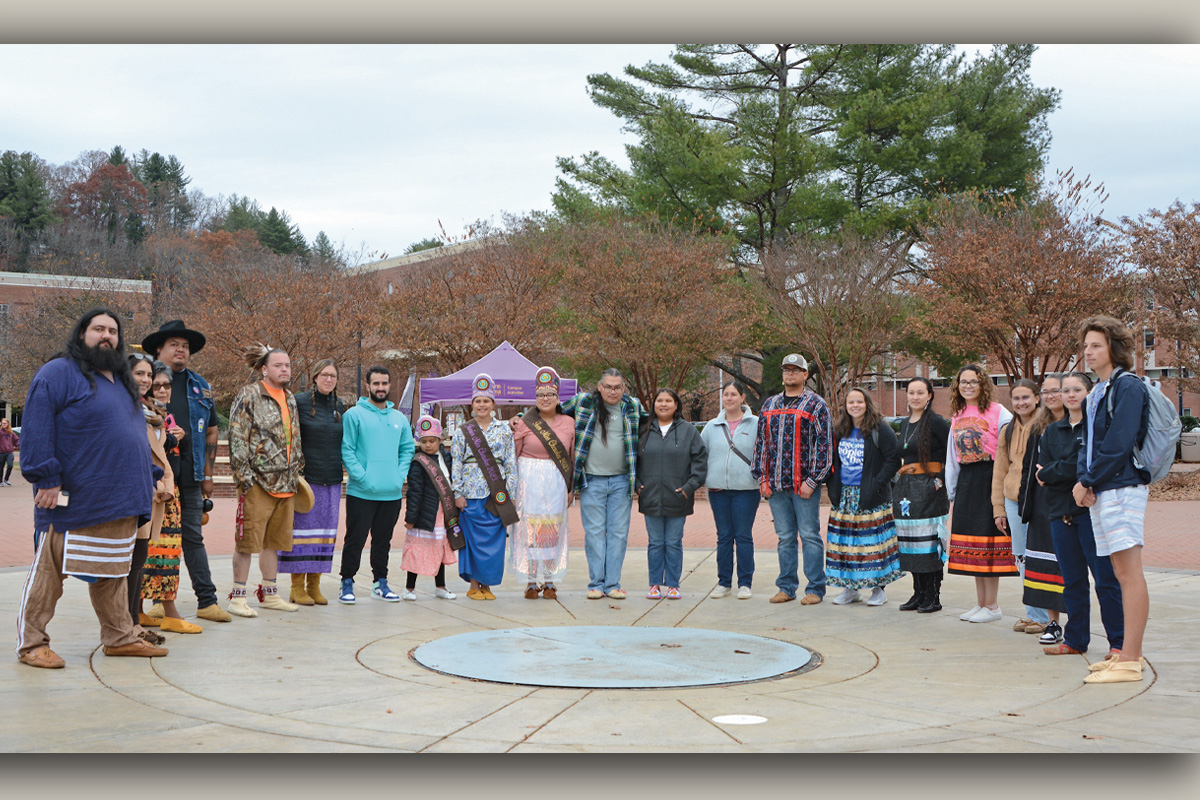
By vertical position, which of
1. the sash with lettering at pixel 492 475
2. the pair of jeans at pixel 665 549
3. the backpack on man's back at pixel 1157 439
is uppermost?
the backpack on man's back at pixel 1157 439

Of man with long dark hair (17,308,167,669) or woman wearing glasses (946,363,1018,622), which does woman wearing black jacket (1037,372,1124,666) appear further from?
man with long dark hair (17,308,167,669)

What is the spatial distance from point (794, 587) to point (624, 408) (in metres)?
1.95

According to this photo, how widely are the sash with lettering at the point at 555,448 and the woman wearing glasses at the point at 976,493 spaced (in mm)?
2876

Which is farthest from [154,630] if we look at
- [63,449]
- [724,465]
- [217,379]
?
[217,379]

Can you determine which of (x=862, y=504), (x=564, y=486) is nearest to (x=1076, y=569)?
(x=862, y=504)

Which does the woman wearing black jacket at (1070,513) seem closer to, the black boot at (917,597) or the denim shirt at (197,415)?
the black boot at (917,597)

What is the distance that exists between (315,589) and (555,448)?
83.9 inches

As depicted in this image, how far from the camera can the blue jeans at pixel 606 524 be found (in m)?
8.09

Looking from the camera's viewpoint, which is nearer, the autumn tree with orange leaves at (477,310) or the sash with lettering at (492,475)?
the sash with lettering at (492,475)

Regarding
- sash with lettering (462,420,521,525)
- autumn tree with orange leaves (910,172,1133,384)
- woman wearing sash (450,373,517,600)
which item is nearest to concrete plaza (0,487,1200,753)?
woman wearing sash (450,373,517,600)

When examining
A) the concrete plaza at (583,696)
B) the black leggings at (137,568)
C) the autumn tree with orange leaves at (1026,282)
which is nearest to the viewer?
the concrete plaza at (583,696)

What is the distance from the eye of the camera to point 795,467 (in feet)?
25.4

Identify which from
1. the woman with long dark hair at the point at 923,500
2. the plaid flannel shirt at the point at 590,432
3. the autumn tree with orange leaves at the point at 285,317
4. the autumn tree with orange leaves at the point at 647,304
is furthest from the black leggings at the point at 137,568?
the autumn tree with orange leaves at the point at 285,317

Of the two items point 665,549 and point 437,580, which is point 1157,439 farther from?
point 437,580
